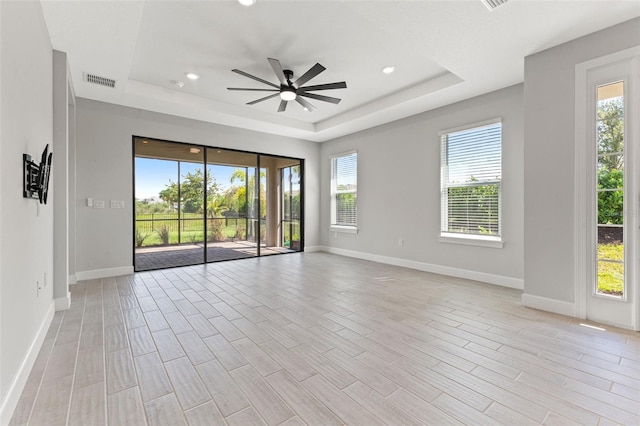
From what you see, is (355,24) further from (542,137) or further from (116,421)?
(116,421)

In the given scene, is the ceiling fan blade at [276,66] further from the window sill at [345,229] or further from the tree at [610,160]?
the window sill at [345,229]

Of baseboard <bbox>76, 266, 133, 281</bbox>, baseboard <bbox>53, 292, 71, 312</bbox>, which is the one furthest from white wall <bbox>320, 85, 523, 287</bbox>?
baseboard <bbox>53, 292, 71, 312</bbox>

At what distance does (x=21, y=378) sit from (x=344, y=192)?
5896 millimetres

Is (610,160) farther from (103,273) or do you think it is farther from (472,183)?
(103,273)

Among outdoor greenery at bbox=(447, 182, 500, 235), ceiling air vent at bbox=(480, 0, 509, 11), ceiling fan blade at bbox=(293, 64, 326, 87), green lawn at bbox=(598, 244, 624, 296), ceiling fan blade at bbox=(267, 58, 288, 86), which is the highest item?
ceiling air vent at bbox=(480, 0, 509, 11)

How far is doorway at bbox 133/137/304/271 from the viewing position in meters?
5.63

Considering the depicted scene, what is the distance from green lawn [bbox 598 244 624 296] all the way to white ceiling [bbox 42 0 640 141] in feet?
7.02

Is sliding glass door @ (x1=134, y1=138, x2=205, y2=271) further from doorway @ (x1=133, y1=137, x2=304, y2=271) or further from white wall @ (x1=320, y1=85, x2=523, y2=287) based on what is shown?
white wall @ (x1=320, y1=85, x2=523, y2=287)

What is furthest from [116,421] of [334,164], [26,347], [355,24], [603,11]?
[334,164]

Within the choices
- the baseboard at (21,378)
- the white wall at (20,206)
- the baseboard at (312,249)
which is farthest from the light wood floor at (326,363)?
the baseboard at (312,249)

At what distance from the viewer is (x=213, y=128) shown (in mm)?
5762

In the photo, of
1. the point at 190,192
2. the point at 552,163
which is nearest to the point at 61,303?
the point at 190,192

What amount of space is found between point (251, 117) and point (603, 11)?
4.84 m

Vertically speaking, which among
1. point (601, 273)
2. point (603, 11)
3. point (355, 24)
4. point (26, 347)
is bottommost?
point (26, 347)
